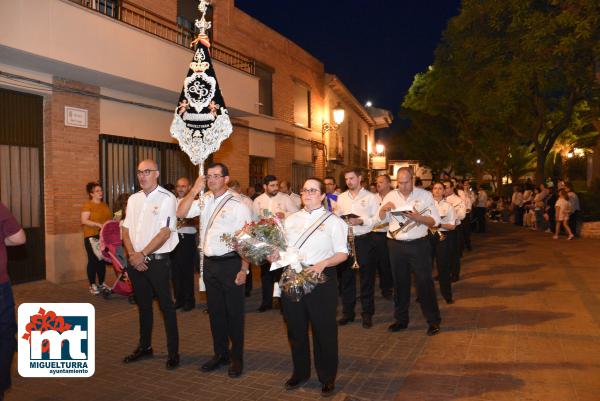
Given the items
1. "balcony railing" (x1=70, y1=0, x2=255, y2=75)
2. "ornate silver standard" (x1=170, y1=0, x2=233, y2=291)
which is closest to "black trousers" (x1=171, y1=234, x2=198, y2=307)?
"ornate silver standard" (x1=170, y1=0, x2=233, y2=291)

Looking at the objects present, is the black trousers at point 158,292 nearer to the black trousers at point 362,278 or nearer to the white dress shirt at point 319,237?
the white dress shirt at point 319,237

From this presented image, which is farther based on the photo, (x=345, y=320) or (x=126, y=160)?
(x=126, y=160)

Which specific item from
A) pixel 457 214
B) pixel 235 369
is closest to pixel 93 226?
pixel 235 369

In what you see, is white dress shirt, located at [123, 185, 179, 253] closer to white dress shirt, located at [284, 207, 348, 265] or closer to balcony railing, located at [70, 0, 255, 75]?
white dress shirt, located at [284, 207, 348, 265]

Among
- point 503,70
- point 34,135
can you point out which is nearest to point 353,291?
point 34,135

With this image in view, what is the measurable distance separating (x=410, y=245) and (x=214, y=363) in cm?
284

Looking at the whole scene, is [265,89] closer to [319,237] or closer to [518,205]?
[319,237]

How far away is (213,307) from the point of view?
5227 millimetres

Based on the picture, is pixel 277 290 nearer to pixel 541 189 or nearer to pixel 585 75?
pixel 585 75

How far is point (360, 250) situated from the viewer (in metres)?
7.23

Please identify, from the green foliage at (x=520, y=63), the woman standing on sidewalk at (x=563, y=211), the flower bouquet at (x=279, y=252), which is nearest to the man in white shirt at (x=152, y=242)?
the flower bouquet at (x=279, y=252)

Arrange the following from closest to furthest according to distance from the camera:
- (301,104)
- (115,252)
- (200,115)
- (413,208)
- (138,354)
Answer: (138,354) → (413,208) → (200,115) → (115,252) → (301,104)

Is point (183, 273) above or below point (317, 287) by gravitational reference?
below

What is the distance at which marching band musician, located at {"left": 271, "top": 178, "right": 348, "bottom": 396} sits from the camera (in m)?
4.48
